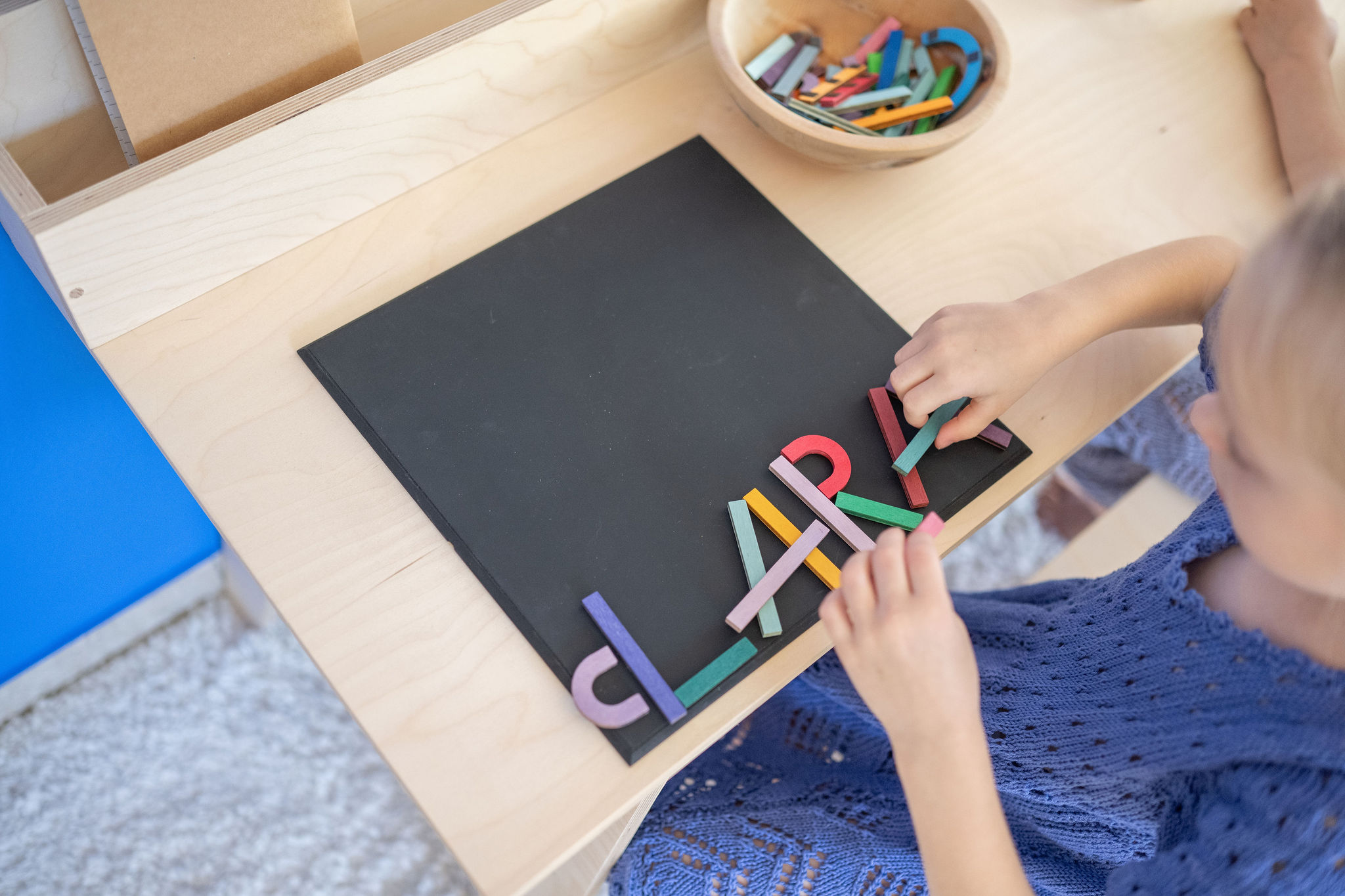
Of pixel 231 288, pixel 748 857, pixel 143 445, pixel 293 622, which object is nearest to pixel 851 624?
pixel 748 857

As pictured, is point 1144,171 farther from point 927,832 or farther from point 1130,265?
point 927,832

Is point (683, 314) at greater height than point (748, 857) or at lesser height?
greater

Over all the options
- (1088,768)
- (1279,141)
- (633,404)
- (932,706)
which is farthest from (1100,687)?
(1279,141)

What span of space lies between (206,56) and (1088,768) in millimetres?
797

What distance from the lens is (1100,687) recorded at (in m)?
0.70

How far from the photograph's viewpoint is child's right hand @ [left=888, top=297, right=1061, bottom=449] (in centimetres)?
71

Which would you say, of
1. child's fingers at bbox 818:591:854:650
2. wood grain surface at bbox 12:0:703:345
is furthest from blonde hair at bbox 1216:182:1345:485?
wood grain surface at bbox 12:0:703:345

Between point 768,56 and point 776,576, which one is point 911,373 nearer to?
point 776,576

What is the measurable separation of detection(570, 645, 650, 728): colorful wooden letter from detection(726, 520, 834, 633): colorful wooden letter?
83mm

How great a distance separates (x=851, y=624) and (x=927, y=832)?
14 centimetres

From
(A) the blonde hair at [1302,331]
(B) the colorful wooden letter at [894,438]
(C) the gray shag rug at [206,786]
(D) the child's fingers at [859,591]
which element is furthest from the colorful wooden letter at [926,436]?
(C) the gray shag rug at [206,786]

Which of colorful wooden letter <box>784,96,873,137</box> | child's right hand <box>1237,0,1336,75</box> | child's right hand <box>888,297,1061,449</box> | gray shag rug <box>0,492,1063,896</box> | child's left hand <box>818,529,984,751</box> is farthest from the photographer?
gray shag rug <box>0,492,1063,896</box>

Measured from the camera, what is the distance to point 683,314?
762 mm

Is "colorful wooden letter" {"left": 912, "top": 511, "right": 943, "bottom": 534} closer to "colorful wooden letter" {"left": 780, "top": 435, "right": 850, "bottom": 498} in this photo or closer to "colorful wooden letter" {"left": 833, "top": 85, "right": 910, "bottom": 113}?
"colorful wooden letter" {"left": 780, "top": 435, "right": 850, "bottom": 498}
